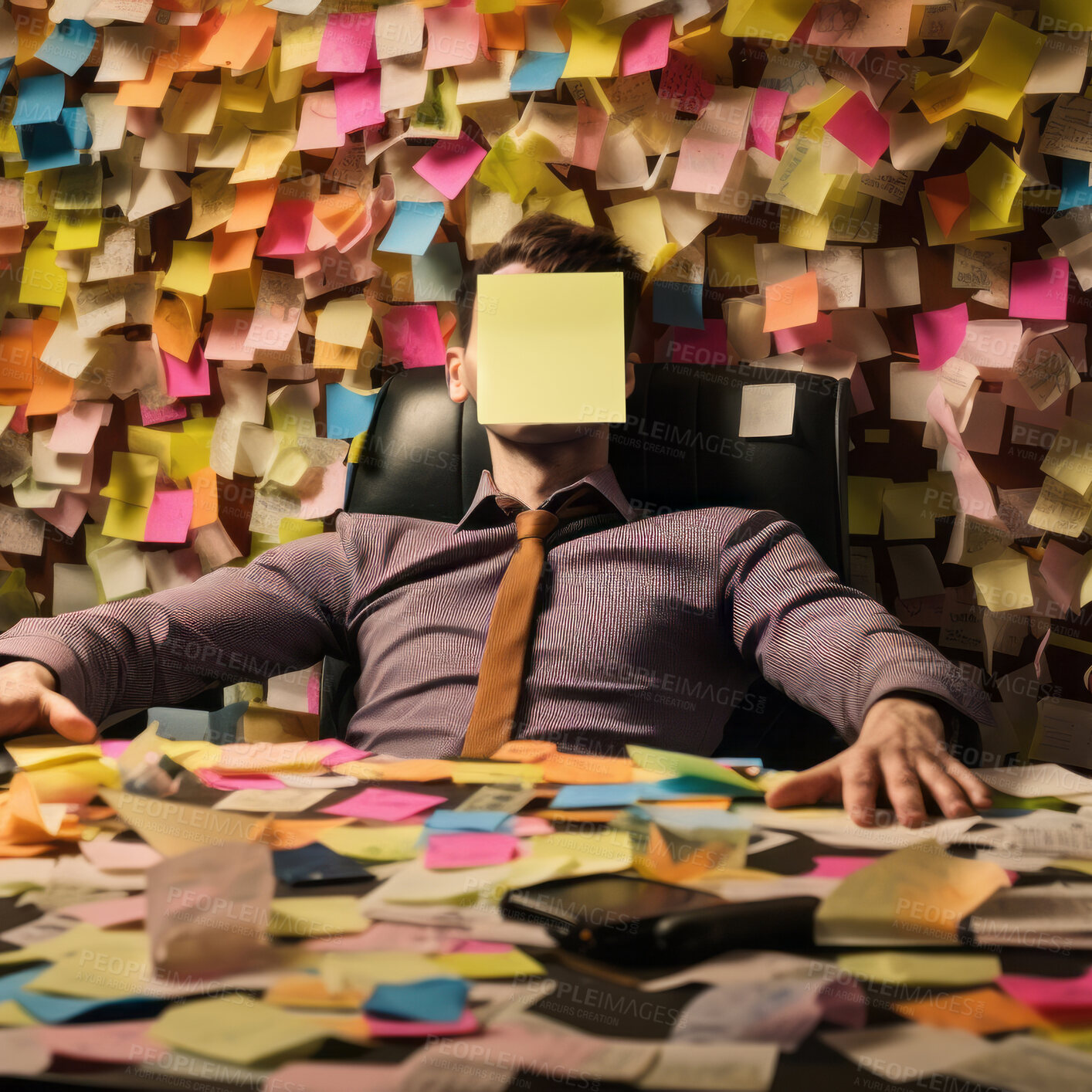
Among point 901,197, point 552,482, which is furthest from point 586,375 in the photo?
point 901,197

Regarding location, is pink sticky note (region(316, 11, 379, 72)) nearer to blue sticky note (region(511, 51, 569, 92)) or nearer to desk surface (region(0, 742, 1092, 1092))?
blue sticky note (region(511, 51, 569, 92))

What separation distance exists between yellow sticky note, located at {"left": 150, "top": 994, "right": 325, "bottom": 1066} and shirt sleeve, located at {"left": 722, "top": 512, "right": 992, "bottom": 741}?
53cm

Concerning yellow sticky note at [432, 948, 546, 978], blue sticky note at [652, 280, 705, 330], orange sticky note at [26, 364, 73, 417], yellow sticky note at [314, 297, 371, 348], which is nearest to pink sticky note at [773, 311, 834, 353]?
blue sticky note at [652, 280, 705, 330]

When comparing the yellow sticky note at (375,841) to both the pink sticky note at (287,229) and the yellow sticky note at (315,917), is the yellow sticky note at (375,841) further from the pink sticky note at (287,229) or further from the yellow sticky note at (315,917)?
the pink sticky note at (287,229)

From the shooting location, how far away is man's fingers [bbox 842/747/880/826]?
566 millimetres

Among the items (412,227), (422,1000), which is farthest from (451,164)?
(422,1000)

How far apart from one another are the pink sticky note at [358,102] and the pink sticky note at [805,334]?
679mm

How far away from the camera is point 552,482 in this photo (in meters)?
1.11

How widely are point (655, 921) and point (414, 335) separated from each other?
1.17 meters

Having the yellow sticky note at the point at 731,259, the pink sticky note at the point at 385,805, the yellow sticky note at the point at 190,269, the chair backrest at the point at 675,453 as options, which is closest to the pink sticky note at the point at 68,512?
the yellow sticky note at the point at 190,269

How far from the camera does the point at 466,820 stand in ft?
1.74

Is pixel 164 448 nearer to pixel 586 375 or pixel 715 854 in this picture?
pixel 586 375

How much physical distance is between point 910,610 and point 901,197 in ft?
1.89

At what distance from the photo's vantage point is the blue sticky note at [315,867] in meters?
0.46
